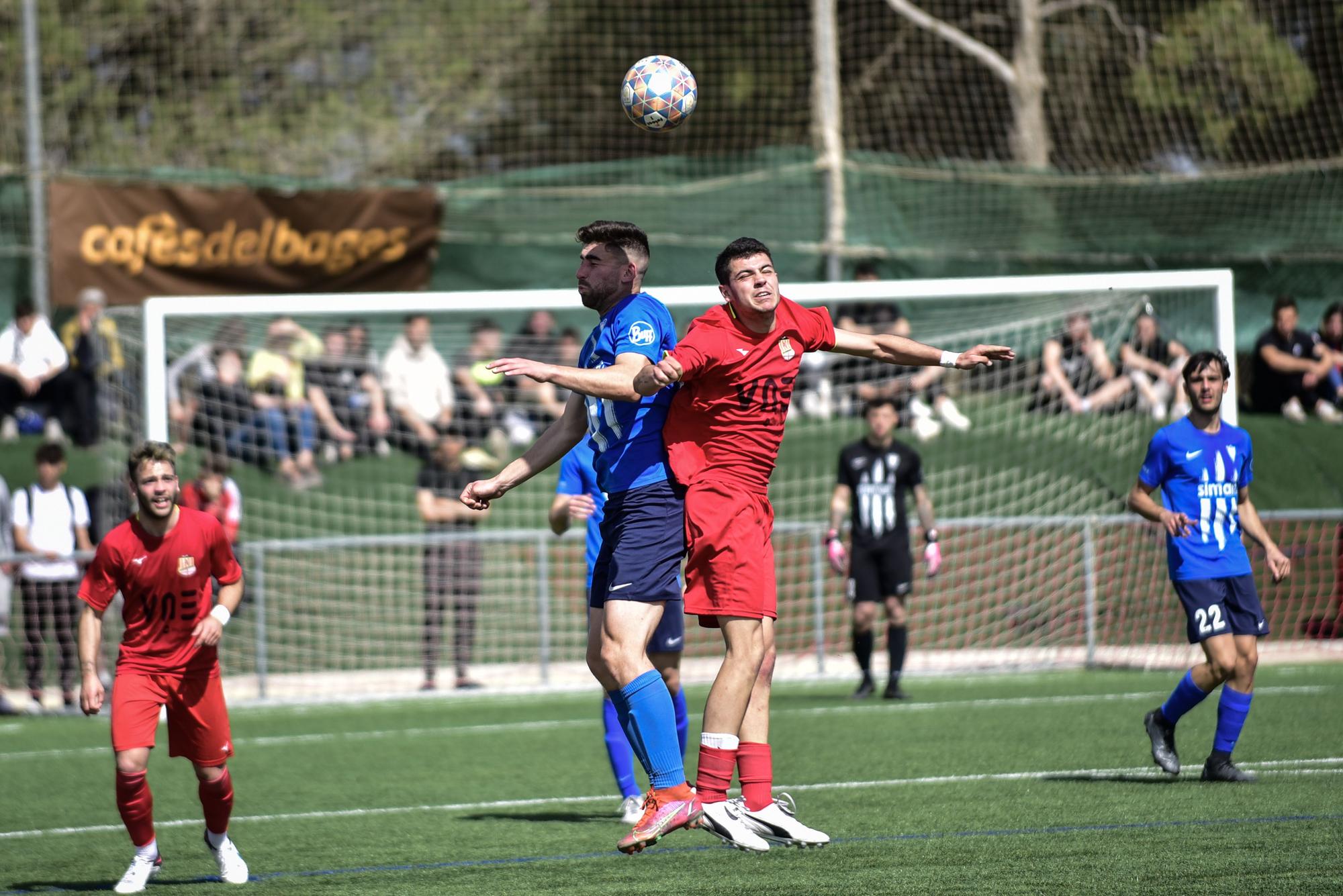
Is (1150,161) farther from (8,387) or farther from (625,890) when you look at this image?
(625,890)

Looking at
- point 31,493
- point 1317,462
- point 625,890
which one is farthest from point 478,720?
point 1317,462

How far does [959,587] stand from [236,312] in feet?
24.2

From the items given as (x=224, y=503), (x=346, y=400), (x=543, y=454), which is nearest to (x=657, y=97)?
(x=543, y=454)

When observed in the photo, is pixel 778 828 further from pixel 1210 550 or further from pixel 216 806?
pixel 1210 550

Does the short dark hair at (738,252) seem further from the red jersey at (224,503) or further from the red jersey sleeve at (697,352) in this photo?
the red jersey at (224,503)

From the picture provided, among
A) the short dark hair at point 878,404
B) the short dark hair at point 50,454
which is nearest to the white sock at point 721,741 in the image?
the short dark hair at point 878,404

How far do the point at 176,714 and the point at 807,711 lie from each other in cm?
666

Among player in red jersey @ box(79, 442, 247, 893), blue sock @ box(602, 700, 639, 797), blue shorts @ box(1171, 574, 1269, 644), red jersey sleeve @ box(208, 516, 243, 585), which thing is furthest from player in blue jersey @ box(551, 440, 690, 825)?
blue shorts @ box(1171, 574, 1269, 644)

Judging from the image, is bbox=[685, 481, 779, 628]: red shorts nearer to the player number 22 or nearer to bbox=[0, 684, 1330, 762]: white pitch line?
the player number 22

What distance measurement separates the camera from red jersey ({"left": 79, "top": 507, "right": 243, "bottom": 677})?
7.10 meters

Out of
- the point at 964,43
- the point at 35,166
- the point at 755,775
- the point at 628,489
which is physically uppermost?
the point at 964,43

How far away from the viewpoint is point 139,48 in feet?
61.1

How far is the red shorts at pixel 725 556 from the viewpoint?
648 cm

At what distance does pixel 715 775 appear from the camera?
6352 millimetres
